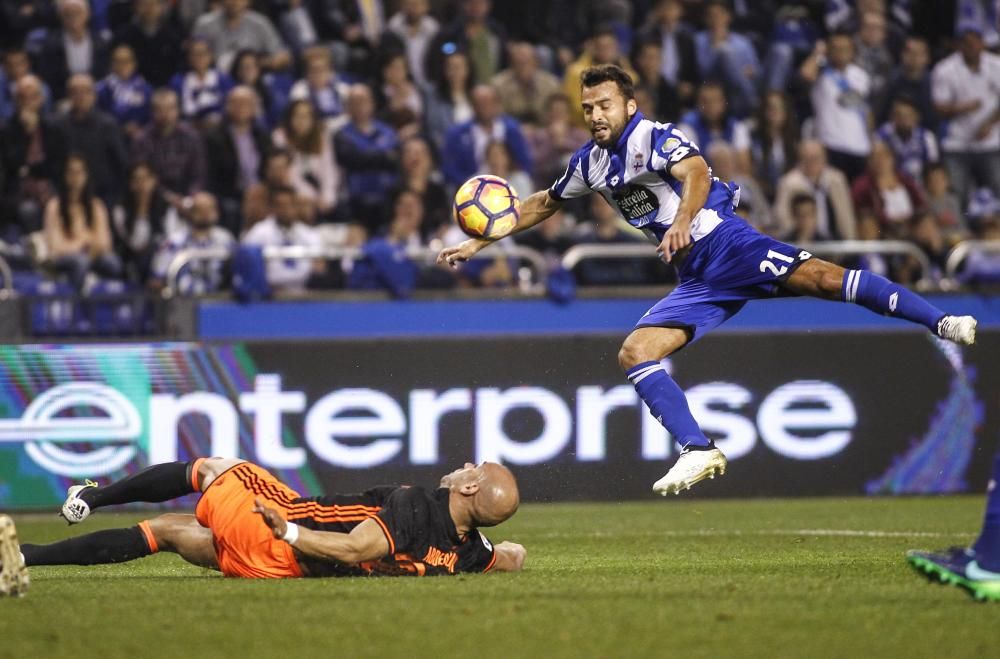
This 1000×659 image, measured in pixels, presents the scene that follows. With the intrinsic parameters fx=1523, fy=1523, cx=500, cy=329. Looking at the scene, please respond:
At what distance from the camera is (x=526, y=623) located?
5.69 m

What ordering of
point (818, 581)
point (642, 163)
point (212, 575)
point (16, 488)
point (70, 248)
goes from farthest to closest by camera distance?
point (70, 248)
point (16, 488)
point (642, 163)
point (212, 575)
point (818, 581)

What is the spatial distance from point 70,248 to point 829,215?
7188 mm

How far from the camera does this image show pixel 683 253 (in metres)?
8.52

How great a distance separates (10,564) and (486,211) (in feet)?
11.8

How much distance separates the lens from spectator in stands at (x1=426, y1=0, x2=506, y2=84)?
1565 centimetres

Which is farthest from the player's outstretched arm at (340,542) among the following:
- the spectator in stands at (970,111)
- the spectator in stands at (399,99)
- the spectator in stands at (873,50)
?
the spectator in stands at (873,50)

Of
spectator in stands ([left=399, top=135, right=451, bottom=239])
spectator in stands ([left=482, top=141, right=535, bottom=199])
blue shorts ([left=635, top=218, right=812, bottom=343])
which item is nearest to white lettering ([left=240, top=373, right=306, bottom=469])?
spectator in stands ([left=399, top=135, right=451, bottom=239])

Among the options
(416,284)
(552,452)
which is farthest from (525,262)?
(552,452)

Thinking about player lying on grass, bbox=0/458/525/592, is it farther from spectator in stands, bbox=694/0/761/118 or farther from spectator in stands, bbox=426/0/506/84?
spectator in stands, bbox=694/0/761/118

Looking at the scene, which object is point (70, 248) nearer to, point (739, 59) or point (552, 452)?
point (552, 452)

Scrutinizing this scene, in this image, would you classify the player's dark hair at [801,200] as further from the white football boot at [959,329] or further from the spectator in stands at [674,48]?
the white football boot at [959,329]

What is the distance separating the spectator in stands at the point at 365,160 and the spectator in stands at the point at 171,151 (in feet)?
4.44

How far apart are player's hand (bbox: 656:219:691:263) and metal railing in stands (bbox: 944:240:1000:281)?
655cm

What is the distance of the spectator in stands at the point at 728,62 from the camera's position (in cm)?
1597
